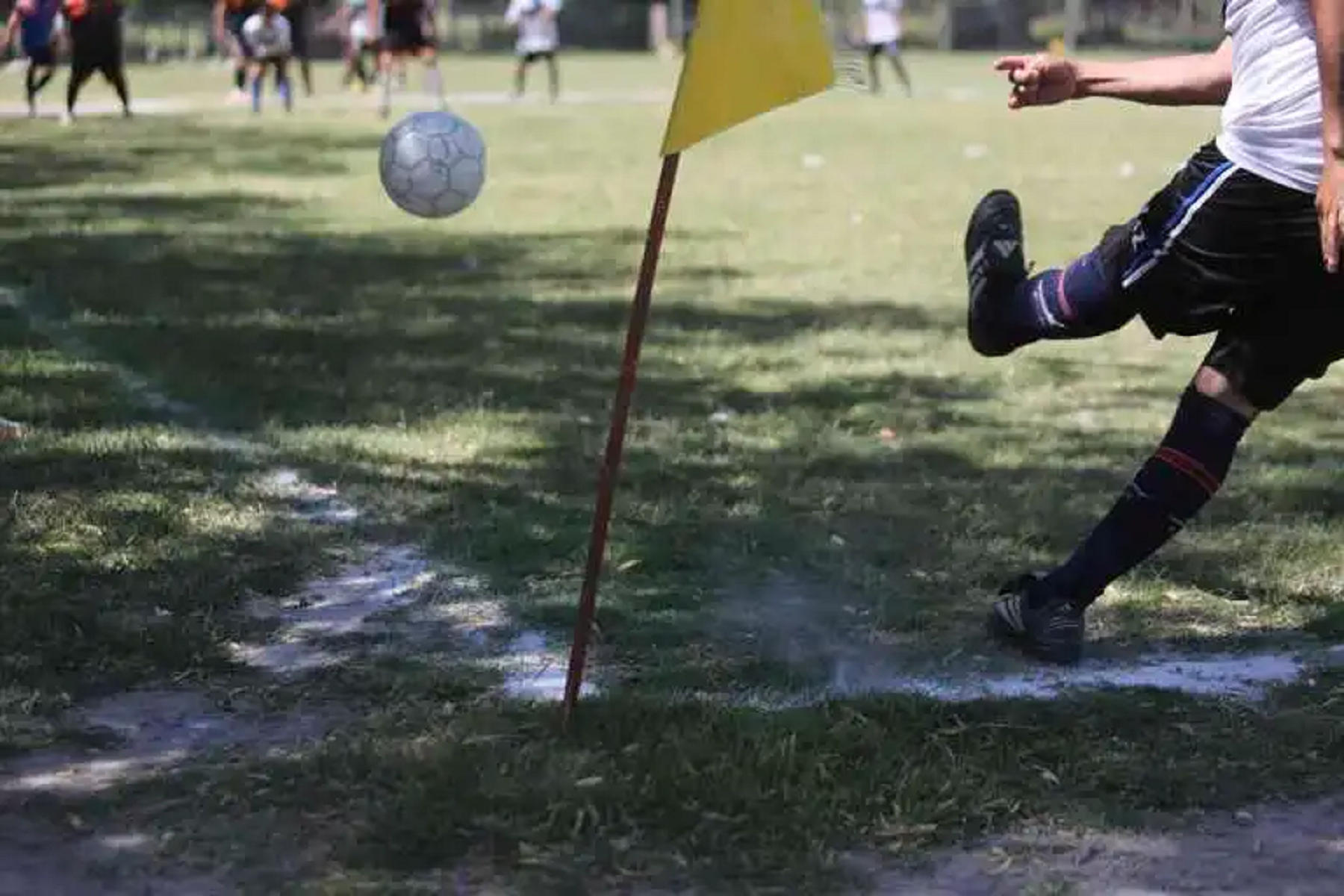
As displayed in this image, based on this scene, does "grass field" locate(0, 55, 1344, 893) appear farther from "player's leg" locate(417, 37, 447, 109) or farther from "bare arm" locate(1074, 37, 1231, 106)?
"player's leg" locate(417, 37, 447, 109)

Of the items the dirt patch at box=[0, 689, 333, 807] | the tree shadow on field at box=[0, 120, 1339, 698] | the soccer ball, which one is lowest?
the dirt patch at box=[0, 689, 333, 807]

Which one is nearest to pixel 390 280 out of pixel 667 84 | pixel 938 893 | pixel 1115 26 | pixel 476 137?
pixel 476 137

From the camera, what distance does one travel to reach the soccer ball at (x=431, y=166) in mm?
6148

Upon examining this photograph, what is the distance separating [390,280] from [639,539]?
447 cm

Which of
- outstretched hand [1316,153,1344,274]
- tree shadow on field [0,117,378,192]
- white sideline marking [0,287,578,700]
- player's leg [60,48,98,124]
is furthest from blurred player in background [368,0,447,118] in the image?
outstretched hand [1316,153,1344,274]

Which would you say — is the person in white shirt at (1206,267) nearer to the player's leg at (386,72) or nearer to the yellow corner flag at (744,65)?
the yellow corner flag at (744,65)

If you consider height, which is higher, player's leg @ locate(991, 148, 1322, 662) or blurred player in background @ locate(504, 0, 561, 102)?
blurred player in background @ locate(504, 0, 561, 102)

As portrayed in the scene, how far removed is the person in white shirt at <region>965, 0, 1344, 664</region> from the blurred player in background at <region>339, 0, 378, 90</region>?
22.5 meters

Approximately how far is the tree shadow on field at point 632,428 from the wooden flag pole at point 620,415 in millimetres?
513

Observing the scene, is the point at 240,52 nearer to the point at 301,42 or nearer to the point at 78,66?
the point at 301,42

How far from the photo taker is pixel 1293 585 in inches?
183

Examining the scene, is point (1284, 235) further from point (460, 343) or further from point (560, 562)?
point (460, 343)

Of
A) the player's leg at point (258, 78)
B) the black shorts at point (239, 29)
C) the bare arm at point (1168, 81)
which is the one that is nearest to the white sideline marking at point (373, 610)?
the bare arm at point (1168, 81)

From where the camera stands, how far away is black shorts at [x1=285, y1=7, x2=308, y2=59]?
26.2 meters
